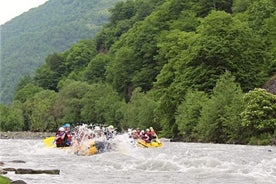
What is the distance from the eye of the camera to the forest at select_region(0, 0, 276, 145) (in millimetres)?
56938

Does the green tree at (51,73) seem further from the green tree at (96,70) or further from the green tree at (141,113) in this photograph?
the green tree at (141,113)

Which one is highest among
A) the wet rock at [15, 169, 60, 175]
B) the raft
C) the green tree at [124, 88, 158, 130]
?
the green tree at [124, 88, 158, 130]

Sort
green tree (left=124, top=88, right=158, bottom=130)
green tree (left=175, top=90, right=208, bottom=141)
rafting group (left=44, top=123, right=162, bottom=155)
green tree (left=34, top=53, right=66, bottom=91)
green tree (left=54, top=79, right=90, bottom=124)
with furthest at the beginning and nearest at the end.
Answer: green tree (left=34, top=53, right=66, bottom=91) < green tree (left=54, top=79, right=90, bottom=124) < green tree (left=124, top=88, right=158, bottom=130) < green tree (left=175, top=90, right=208, bottom=141) < rafting group (left=44, top=123, right=162, bottom=155)

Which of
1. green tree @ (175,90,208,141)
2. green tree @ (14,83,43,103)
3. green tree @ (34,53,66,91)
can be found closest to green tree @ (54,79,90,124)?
green tree @ (14,83,43,103)

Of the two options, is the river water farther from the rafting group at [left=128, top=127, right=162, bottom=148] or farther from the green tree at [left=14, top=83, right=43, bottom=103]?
the green tree at [left=14, top=83, right=43, bottom=103]

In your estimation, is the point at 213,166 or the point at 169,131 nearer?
the point at 213,166

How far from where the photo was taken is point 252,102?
5341cm

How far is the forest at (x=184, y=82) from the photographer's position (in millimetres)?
56938

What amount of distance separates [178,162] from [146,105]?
49.6 metres

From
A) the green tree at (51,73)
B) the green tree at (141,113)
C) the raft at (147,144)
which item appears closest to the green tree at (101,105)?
the green tree at (141,113)

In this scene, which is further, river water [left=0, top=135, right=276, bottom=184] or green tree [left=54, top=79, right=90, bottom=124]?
green tree [left=54, top=79, right=90, bottom=124]

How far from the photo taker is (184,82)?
70.0 meters

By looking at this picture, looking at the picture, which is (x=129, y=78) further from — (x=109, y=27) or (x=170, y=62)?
(x=109, y=27)

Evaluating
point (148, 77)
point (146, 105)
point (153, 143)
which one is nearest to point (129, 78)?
point (148, 77)
